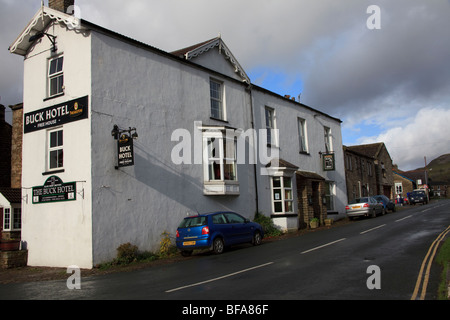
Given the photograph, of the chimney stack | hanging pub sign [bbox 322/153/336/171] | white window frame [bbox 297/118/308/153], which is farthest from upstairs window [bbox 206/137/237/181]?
hanging pub sign [bbox 322/153/336/171]

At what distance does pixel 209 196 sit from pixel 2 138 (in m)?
13.0

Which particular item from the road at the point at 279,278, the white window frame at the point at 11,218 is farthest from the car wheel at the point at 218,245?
the white window frame at the point at 11,218

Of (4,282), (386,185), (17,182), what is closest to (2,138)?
(17,182)

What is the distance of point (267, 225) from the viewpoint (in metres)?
21.0

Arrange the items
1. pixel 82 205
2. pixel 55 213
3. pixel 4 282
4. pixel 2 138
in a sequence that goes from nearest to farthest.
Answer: pixel 4 282, pixel 82 205, pixel 55 213, pixel 2 138

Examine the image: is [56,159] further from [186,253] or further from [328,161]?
[328,161]

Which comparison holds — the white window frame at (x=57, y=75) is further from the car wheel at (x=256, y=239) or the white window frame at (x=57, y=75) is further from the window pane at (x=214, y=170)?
the car wheel at (x=256, y=239)

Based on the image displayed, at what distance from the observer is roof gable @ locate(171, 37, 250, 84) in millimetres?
19000

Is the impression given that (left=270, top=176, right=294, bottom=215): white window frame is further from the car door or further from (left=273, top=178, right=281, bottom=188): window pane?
the car door

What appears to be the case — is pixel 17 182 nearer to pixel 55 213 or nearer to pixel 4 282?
pixel 55 213

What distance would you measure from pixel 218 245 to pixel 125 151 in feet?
15.9

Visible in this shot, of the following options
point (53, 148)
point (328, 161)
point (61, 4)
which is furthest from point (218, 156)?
point (328, 161)

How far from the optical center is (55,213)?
14703mm

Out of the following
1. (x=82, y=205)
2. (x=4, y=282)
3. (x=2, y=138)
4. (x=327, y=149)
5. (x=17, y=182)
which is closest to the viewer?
(x=4, y=282)
